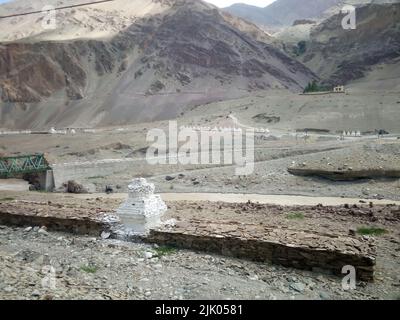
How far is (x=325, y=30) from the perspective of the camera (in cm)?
10419

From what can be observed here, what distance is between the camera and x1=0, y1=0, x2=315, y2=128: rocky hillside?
243 feet

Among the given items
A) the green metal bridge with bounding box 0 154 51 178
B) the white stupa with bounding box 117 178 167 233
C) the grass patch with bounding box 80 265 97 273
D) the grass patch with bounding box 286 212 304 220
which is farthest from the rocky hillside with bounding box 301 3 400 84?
the grass patch with bounding box 80 265 97 273

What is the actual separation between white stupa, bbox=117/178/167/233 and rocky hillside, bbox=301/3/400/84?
74922 mm

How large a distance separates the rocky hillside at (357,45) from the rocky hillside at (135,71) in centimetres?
614

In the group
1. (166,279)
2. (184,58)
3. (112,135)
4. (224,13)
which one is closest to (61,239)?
(166,279)

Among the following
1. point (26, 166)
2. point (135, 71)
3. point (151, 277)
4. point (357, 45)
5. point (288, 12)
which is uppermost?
point (288, 12)

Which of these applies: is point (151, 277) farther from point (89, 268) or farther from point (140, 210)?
point (140, 210)

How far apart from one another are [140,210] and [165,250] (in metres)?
1.12

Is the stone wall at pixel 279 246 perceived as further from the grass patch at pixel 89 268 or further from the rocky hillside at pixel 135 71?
the rocky hillside at pixel 135 71

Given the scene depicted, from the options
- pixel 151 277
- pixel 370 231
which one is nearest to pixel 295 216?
pixel 370 231

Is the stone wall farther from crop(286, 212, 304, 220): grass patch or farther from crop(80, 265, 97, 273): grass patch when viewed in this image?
crop(286, 212, 304, 220): grass patch

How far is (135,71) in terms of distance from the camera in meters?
81.8
